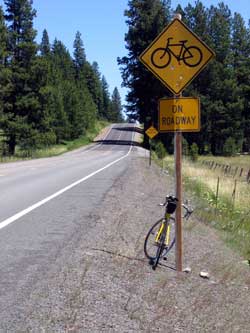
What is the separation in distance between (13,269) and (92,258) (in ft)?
3.70

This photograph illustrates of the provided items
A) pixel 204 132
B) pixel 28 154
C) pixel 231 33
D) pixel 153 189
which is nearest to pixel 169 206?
pixel 153 189

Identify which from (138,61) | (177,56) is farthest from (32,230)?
(138,61)

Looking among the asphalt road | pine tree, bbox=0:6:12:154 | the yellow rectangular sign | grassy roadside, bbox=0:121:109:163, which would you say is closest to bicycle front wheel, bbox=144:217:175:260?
the asphalt road

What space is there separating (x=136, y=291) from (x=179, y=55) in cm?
303

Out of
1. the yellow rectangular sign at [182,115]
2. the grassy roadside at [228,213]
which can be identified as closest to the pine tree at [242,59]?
the grassy roadside at [228,213]

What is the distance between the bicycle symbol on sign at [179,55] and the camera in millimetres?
7207

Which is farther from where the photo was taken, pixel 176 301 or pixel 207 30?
pixel 207 30

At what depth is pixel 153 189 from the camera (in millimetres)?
19938

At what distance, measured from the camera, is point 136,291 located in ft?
20.4

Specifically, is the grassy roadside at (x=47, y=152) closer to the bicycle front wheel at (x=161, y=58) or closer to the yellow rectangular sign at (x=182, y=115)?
the bicycle front wheel at (x=161, y=58)

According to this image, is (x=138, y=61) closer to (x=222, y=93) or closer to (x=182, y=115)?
(x=222, y=93)

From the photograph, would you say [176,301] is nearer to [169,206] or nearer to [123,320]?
[123,320]

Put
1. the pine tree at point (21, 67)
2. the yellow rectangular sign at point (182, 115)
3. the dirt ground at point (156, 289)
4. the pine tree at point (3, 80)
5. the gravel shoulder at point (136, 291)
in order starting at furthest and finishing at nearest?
the pine tree at point (21, 67)
the pine tree at point (3, 80)
the yellow rectangular sign at point (182, 115)
the dirt ground at point (156, 289)
the gravel shoulder at point (136, 291)

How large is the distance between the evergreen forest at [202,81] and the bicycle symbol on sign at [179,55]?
223ft
